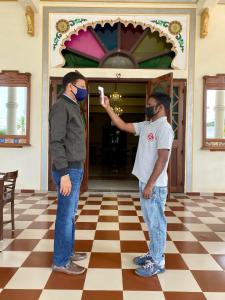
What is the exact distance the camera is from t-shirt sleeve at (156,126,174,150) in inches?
104

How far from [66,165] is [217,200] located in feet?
14.4

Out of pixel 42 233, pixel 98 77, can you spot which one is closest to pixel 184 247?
pixel 42 233

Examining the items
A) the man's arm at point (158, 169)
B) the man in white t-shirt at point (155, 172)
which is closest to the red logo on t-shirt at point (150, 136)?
the man in white t-shirt at point (155, 172)

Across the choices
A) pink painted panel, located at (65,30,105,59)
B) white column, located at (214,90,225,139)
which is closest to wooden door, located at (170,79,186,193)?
white column, located at (214,90,225,139)

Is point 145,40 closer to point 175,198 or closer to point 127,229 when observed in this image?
point 175,198

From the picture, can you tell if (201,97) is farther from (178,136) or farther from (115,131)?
(115,131)

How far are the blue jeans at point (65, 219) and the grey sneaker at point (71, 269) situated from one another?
3 cm

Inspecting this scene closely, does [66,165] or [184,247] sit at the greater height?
[66,165]

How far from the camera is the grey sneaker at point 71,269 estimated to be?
276cm

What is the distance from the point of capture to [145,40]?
690 cm

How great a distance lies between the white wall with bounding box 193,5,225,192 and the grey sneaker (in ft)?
14.5

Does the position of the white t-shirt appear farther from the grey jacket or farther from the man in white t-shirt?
the grey jacket

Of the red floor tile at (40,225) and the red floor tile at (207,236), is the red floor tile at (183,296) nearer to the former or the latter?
the red floor tile at (207,236)

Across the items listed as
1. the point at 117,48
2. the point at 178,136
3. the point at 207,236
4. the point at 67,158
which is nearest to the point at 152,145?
the point at 67,158
